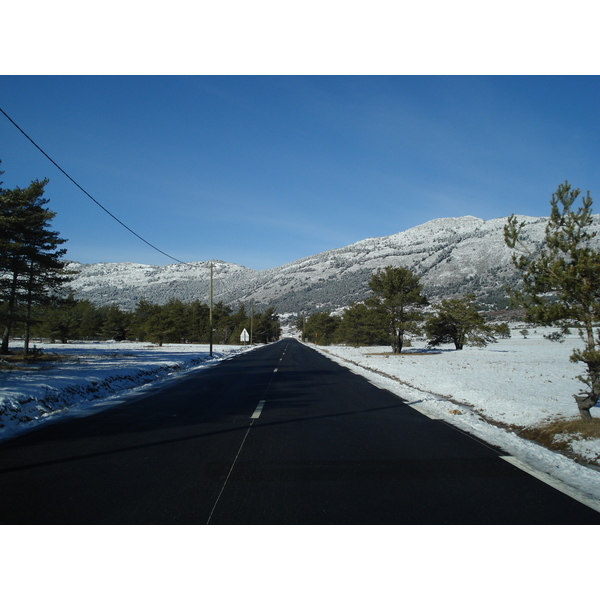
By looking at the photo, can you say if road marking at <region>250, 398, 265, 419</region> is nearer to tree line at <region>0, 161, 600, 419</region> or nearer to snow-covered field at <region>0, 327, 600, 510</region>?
snow-covered field at <region>0, 327, 600, 510</region>

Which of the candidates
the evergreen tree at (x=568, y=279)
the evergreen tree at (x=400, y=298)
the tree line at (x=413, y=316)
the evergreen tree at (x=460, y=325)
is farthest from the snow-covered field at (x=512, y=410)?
the evergreen tree at (x=460, y=325)

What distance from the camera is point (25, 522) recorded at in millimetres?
3799

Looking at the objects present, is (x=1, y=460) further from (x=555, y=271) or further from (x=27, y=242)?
(x=27, y=242)

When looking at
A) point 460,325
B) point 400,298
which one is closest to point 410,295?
point 400,298

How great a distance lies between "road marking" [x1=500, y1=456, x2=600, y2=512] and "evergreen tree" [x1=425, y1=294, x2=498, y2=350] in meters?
37.9

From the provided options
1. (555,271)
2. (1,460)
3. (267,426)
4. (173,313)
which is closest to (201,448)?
(267,426)

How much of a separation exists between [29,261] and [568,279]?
3066 centimetres

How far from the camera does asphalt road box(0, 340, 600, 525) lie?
3.92 m

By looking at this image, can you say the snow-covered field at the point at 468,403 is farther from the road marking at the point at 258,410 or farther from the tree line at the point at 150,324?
the tree line at the point at 150,324

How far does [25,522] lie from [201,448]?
278 centimetres

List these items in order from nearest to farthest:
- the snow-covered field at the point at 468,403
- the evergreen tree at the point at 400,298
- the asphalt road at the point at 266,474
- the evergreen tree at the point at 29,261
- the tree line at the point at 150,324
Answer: the asphalt road at the point at 266,474 < the snow-covered field at the point at 468,403 < the evergreen tree at the point at 29,261 < the evergreen tree at the point at 400,298 < the tree line at the point at 150,324

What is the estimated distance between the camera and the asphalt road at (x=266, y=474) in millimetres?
3916

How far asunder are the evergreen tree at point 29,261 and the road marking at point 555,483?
25565mm

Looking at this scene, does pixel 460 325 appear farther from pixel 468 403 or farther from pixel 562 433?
pixel 562 433
